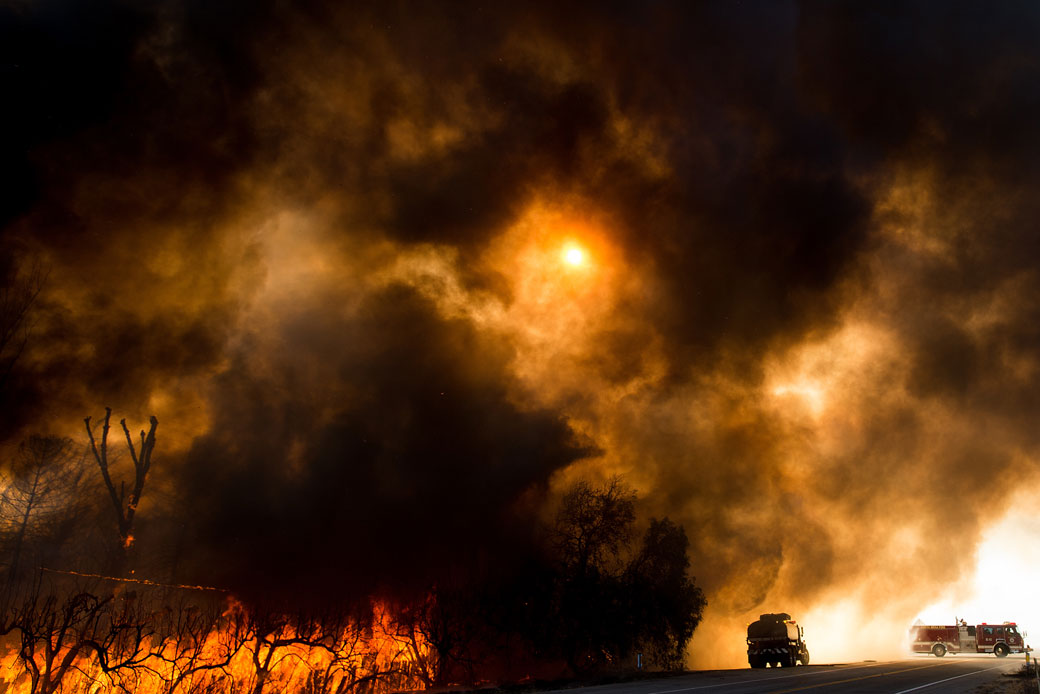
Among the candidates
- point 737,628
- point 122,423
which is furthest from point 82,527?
point 737,628

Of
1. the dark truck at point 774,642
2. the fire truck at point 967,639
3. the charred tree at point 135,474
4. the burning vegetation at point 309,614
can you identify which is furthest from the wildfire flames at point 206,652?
the fire truck at point 967,639

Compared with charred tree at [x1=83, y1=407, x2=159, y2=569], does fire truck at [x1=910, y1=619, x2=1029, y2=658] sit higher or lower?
lower

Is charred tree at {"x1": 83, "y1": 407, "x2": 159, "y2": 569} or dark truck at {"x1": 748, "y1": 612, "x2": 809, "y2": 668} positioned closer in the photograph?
charred tree at {"x1": 83, "y1": 407, "x2": 159, "y2": 569}

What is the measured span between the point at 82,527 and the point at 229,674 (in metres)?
16.6

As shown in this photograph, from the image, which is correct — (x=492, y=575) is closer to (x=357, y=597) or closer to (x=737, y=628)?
(x=357, y=597)

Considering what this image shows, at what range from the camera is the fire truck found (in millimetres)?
57750

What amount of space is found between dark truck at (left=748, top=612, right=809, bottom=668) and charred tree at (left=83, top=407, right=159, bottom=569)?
40.0 meters

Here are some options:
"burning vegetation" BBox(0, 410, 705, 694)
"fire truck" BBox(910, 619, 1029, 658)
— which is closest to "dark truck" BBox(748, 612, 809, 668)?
"burning vegetation" BBox(0, 410, 705, 694)

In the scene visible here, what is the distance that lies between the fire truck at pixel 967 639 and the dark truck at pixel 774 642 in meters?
21.1

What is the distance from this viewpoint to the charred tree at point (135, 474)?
1650 inches

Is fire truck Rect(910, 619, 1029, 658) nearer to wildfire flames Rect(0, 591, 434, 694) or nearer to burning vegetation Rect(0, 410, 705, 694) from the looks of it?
burning vegetation Rect(0, 410, 705, 694)

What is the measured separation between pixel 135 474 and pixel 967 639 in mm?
65534

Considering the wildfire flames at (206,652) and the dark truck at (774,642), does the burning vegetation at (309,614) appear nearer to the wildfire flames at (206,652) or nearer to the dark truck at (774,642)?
the wildfire flames at (206,652)

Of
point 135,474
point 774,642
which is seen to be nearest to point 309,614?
point 135,474
